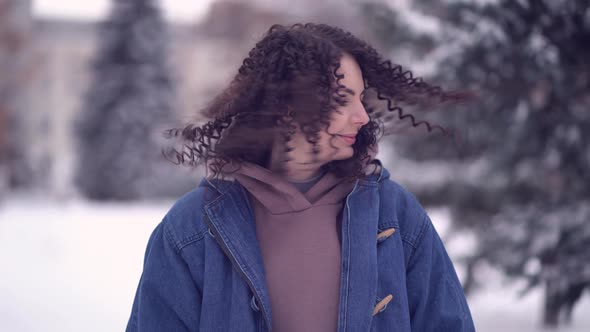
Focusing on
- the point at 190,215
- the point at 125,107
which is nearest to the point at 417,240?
the point at 190,215

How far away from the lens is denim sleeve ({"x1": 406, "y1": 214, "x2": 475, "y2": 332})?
1799 millimetres

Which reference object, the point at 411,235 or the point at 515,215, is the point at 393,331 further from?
the point at 515,215

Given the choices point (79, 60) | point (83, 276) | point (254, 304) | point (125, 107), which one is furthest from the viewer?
point (79, 60)

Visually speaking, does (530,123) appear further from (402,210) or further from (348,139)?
(348,139)

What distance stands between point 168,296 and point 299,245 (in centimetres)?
40

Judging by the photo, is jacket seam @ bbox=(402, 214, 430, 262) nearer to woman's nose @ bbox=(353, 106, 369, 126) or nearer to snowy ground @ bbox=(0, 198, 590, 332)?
woman's nose @ bbox=(353, 106, 369, 126)

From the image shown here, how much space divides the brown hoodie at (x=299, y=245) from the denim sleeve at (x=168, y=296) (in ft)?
0.75

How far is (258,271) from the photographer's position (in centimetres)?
171

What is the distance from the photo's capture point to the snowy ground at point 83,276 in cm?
568

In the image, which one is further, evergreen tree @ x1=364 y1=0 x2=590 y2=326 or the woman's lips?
evergreen tree @ x1=364 y1=0 x2=590 y2=326

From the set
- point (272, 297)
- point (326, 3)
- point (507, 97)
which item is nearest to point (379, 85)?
point (272, 297)

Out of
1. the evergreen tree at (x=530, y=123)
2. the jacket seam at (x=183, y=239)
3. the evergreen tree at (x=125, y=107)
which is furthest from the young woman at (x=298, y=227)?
the evergreen tree at (x=125, y=107)

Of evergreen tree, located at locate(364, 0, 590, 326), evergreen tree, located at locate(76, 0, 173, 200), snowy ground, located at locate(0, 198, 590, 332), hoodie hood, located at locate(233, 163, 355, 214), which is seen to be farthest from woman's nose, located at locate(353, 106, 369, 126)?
evergreen tree, located at locate(76, 0, 173, 200)

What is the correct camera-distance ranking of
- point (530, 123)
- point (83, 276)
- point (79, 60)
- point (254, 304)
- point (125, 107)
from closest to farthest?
1. point (254, 304)
2. point (530, 123)
3. point (83, 276)
4. point (125, 107)
5. point (79, 60)
